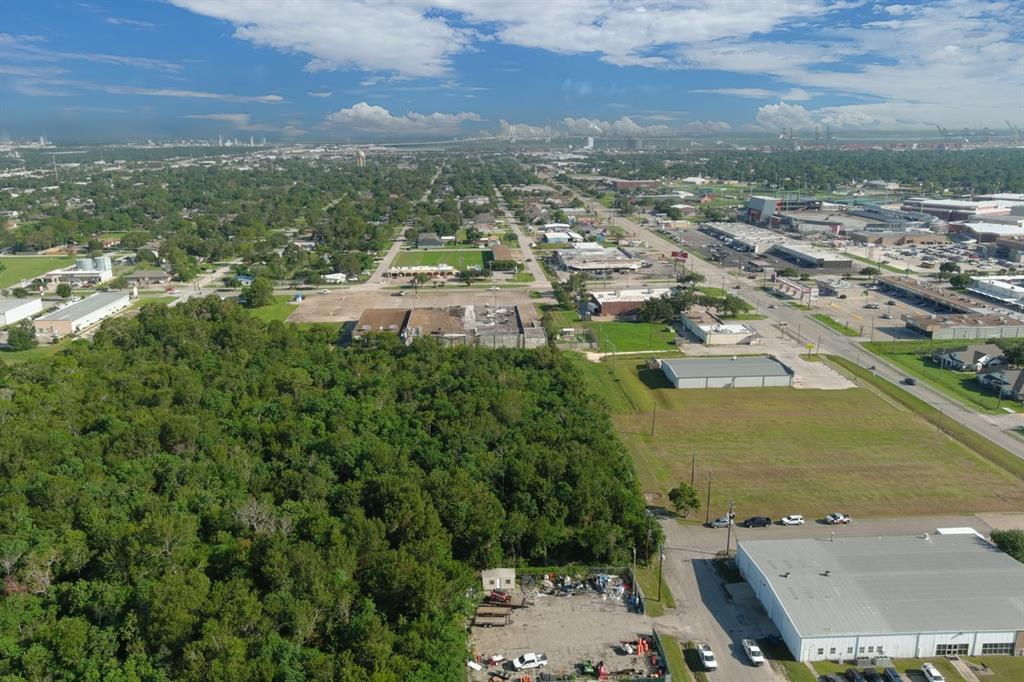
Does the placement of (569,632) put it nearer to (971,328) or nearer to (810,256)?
(971,328)

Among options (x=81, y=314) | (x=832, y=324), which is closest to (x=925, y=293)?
(x=832, y=324)

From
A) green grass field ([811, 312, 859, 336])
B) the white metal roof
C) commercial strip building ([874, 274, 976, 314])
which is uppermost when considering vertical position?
commercial strip building ([874, 274, 976, 314])

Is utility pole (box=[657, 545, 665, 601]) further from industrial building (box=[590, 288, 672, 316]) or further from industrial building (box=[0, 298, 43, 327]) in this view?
industrial building (box=[0, 298, 43, 327])

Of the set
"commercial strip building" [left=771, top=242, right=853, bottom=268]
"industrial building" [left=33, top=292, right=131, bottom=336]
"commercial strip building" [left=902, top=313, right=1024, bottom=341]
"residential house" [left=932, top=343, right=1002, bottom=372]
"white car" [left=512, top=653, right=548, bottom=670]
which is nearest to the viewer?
"white car" [left=512, top=653, right=548, bottom=670]

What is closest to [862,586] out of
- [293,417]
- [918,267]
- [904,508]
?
[904,508]

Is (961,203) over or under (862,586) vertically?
over

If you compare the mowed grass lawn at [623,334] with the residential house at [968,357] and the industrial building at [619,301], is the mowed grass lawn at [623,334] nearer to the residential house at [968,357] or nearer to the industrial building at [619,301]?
the industrial building at [619,301]

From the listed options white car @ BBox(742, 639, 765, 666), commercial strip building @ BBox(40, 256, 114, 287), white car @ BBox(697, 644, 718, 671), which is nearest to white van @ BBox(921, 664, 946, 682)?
white car @ BBox(742, 639, 765, 666)

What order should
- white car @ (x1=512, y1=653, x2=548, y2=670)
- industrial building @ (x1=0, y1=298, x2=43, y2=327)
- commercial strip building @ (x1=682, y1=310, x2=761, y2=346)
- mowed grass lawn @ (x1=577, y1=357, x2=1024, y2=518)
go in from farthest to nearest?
industrial building @ (x1=0, y1=298, x2=43, y2=327), commercial strip building @ (x1=682, y1=310, x2=761, y2=346), mowed grass lawn @ (x1=577, y1=357, x2=1024, y2=518), white car @ (x1=512, y1=653, x2=548, y2=670)

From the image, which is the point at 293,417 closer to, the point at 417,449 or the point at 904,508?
the point at 417,449
